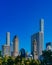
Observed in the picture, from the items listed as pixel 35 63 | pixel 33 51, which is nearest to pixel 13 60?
pixel 35 63

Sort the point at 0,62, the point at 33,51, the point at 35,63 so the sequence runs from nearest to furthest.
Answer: the point at 35,63, the point at 0,62, the point at 33,51

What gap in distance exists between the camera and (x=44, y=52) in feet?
200

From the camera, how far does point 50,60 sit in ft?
189

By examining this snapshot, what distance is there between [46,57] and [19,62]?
6252 millimetres

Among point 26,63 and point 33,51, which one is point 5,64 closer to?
point 26,63

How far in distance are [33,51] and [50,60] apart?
6303 cm

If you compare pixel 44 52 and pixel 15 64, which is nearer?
pixel 15 64

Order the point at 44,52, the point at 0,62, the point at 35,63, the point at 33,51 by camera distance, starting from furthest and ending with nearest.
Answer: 1. the point at 33,51
2. the point at 44,52
3. the point at 0,62
4. the point at 35,63

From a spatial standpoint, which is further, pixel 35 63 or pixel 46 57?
pixel 46 57

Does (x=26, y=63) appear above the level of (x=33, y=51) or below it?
below

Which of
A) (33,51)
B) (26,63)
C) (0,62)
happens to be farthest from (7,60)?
(33,51)

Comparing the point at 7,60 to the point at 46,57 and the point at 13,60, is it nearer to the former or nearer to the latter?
the point at 13,60

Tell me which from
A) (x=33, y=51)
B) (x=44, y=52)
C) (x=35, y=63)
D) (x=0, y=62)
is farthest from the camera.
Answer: (x=33, y=51)

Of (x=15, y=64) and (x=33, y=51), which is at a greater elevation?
(x=33, y=51)
